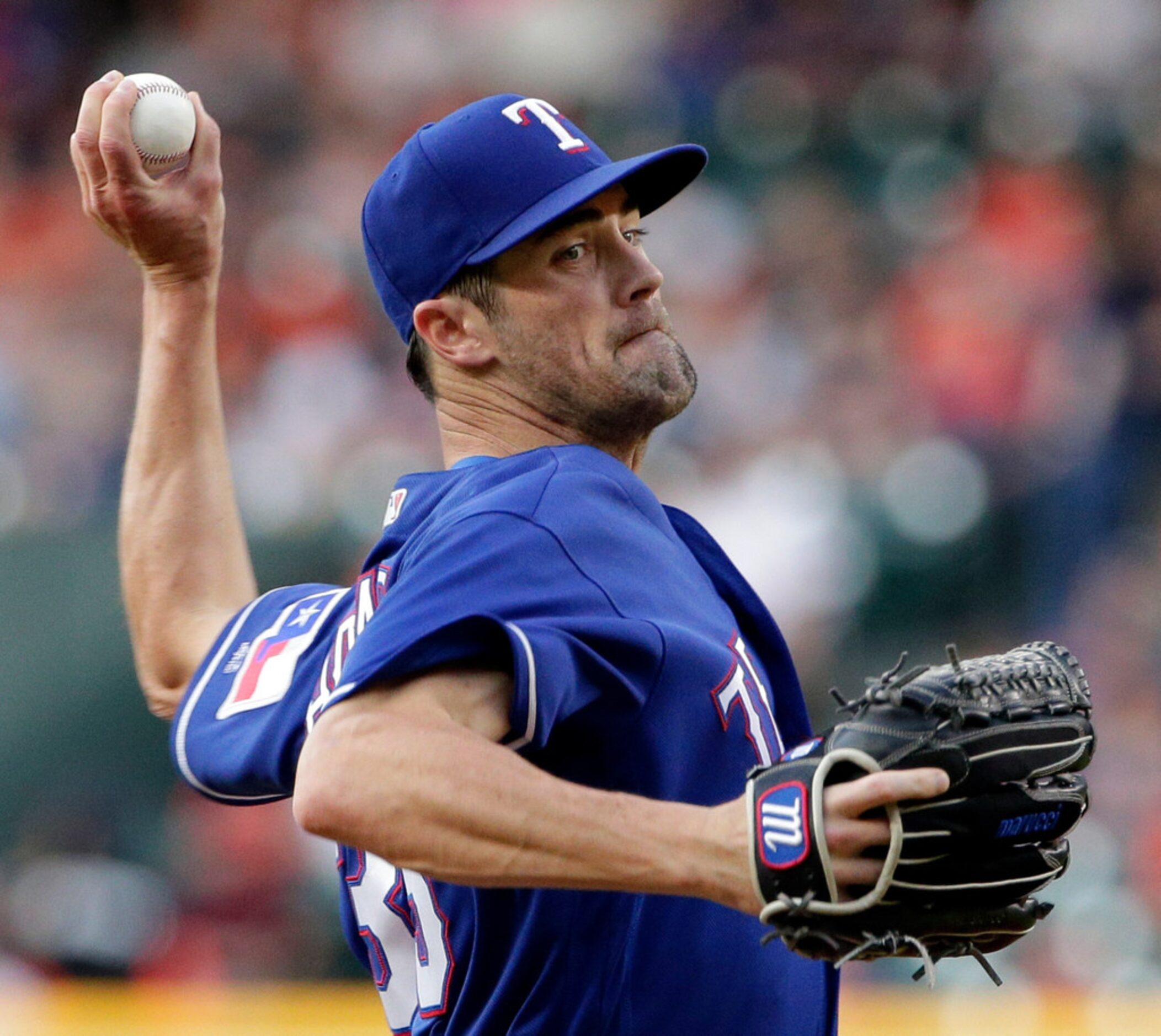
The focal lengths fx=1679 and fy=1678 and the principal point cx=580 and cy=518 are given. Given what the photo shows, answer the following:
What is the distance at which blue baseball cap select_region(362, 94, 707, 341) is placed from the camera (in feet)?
7.66

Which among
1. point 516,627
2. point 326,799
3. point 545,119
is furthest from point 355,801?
point 545,119

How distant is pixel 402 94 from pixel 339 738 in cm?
720

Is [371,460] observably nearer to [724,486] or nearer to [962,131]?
[724,486]

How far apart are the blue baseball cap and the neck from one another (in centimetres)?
17

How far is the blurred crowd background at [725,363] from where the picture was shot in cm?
582

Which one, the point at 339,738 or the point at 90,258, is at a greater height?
the point at 90,258

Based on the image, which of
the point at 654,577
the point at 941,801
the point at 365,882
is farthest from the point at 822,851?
the point at 365,882

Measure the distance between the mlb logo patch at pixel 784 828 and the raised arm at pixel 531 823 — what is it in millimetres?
22

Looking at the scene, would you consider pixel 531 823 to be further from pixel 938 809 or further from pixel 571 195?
pixel 571 195

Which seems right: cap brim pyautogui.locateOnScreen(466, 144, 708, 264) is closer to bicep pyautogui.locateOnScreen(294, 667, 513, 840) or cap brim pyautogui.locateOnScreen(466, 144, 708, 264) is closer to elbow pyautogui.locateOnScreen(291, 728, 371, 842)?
bicep pyautogui.locateOnScreen(294, 667, 513, 840)

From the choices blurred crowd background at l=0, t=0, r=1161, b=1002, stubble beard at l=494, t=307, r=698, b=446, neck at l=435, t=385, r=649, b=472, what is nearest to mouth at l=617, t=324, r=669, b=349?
stubble beard at l=494, t=307, r=698, b=446

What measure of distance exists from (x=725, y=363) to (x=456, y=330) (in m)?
4.74

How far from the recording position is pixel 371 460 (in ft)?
21.7

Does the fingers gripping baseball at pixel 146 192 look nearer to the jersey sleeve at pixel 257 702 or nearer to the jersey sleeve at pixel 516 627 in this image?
the jersey sleeve at pixel 257 702
